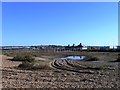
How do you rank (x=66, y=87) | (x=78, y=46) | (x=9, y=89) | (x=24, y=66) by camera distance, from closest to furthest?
(x=9, y=89)
(x=66, y=87)
(x=24, y=66)
(x=78, y=46)

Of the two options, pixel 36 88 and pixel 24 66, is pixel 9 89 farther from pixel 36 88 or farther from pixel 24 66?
pixel 24 66

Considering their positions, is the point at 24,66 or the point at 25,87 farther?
the point at 24,66

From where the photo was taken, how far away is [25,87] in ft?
50.4

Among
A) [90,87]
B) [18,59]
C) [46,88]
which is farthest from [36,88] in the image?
[18,59]

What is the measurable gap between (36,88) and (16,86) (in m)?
1.15

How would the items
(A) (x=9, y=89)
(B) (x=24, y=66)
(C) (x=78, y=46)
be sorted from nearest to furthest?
1. (A) (x=9, y=89)
2. (B) (x=24, y=66)
3. (C) (x=78, y=46)

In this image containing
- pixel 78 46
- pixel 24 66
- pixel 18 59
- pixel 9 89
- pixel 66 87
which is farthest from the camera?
pixel 78 46

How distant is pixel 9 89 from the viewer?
14633 millimetres

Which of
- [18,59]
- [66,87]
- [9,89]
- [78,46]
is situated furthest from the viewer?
[78,46]

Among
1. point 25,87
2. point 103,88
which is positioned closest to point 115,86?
point 103,88

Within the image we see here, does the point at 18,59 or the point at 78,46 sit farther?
the point at 78,46

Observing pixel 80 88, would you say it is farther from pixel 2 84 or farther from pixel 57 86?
pixel 2 84

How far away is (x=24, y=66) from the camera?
30.1 meters

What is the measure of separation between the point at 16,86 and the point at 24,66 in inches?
576
